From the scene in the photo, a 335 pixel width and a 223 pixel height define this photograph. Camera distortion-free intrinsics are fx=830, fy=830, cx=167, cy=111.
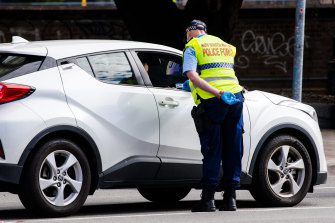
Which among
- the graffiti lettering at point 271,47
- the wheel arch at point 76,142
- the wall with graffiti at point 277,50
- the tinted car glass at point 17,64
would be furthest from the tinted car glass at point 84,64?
the graffiti lettering at point 271,47

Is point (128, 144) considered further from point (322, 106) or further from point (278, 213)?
point (322, 106)

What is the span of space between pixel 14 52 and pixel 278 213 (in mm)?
2804

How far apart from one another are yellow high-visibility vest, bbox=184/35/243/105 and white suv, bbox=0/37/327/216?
398mm

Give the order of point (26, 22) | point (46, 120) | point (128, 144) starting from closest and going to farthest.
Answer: point (46, 120) → point (128, 144) → point (26, 22)

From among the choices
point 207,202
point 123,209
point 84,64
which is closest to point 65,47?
point 84,64

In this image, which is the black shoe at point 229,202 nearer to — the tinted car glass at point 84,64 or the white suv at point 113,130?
the white suv at point 113,130

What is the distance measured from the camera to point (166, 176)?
299 inches

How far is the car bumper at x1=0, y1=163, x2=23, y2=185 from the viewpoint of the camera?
6.70 meters

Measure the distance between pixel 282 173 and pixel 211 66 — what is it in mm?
1418

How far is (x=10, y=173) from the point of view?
672 centimetres

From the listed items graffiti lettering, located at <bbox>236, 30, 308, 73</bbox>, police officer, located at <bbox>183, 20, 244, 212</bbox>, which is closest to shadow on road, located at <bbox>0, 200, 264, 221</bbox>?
police officer, located at <bbox>183, 20, 244, 212</bbox>

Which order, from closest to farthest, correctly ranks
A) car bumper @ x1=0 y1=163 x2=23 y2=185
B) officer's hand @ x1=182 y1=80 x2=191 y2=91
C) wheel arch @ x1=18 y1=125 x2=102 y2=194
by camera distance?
car bumper @ x1=0 y1=163 x2=23 y2=185 → wheel arch @ x1=18 y1=125 x2=102 y2=194 → officer's hand @ x1=182 y1=80 x2=191 y2=91

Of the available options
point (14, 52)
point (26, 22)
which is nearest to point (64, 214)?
point (14, 52)

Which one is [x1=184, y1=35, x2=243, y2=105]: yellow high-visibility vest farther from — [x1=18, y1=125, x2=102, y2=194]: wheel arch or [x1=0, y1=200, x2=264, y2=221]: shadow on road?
[x1=0, y1=200, x2=264, y2=221]: shadow on road
